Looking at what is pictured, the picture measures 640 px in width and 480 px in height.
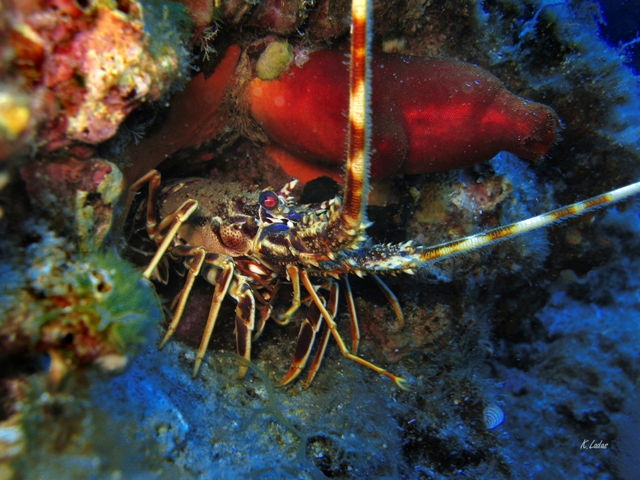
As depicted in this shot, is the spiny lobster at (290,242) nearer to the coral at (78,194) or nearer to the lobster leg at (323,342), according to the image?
the lobster leg at (323,342)

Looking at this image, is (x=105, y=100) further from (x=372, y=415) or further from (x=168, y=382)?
(x=372, y=415)

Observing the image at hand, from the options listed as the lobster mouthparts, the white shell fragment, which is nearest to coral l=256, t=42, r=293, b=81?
the lobster mouthparts

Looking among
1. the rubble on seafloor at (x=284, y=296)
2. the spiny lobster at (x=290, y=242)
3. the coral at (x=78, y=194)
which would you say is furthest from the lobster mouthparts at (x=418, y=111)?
the coral at (x=78, y=194)

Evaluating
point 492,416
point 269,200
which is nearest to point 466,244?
point 269,200

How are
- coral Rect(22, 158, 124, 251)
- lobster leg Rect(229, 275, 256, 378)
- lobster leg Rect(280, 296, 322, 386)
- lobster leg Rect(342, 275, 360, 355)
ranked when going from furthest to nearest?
lobster leg Rect(342, 275, 360, 355) → lobster leg Rect(280, 296, 322, 386) → lobster leg Rect(229, 275, 256, 378) → coral Rect(22, 158, 124, 251)

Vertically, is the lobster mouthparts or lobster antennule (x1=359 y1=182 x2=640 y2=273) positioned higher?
the lobster mouthparts

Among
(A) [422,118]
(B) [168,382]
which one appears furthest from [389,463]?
(A) [422,118]

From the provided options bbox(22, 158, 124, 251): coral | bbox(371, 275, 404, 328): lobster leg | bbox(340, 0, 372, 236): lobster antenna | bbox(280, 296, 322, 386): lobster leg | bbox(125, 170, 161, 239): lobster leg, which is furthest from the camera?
bbox(371, 275, 404, 328): lobster leg

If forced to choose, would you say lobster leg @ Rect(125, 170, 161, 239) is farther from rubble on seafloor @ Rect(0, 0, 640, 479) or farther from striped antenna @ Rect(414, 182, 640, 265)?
striped antenna @ Rect(414, 182, 640, 265)
